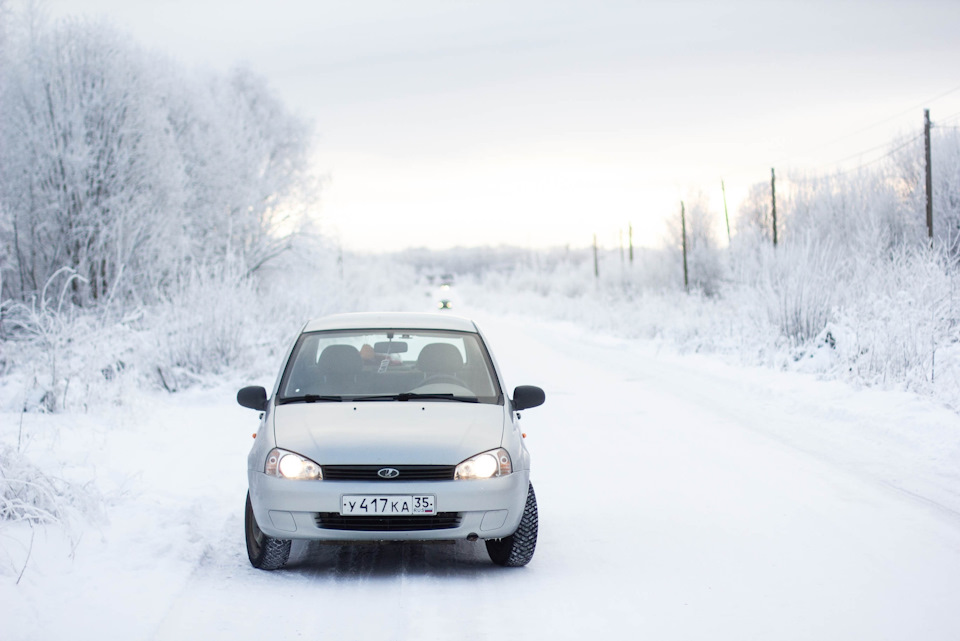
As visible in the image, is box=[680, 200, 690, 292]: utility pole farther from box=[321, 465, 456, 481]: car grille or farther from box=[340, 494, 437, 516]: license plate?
box=[340, 494, 437, 516]: license plate

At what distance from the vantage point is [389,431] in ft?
15.8

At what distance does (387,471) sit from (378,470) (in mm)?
50

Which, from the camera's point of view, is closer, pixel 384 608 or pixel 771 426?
pixel 384 608

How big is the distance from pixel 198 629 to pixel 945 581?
3843mm

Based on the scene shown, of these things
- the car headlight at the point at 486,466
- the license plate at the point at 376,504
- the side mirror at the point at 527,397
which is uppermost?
the side mirror at the point at 527,397

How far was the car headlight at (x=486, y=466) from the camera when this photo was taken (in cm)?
469

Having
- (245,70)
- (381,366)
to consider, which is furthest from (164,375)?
(245,70)

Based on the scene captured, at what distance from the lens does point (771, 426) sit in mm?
10148

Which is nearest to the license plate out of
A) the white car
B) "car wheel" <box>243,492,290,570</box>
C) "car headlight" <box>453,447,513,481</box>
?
the white car

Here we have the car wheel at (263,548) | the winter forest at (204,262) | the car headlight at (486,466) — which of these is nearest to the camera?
the car headlight at (486,466)

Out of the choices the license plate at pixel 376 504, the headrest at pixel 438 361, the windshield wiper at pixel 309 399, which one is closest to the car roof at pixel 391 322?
the headrest at pixel 438 361

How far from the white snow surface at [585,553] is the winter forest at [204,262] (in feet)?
1.89

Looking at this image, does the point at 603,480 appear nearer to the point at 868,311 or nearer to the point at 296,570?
the point at 296,570

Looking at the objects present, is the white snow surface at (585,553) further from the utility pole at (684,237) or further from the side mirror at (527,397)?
the utility pole at (684,237)
